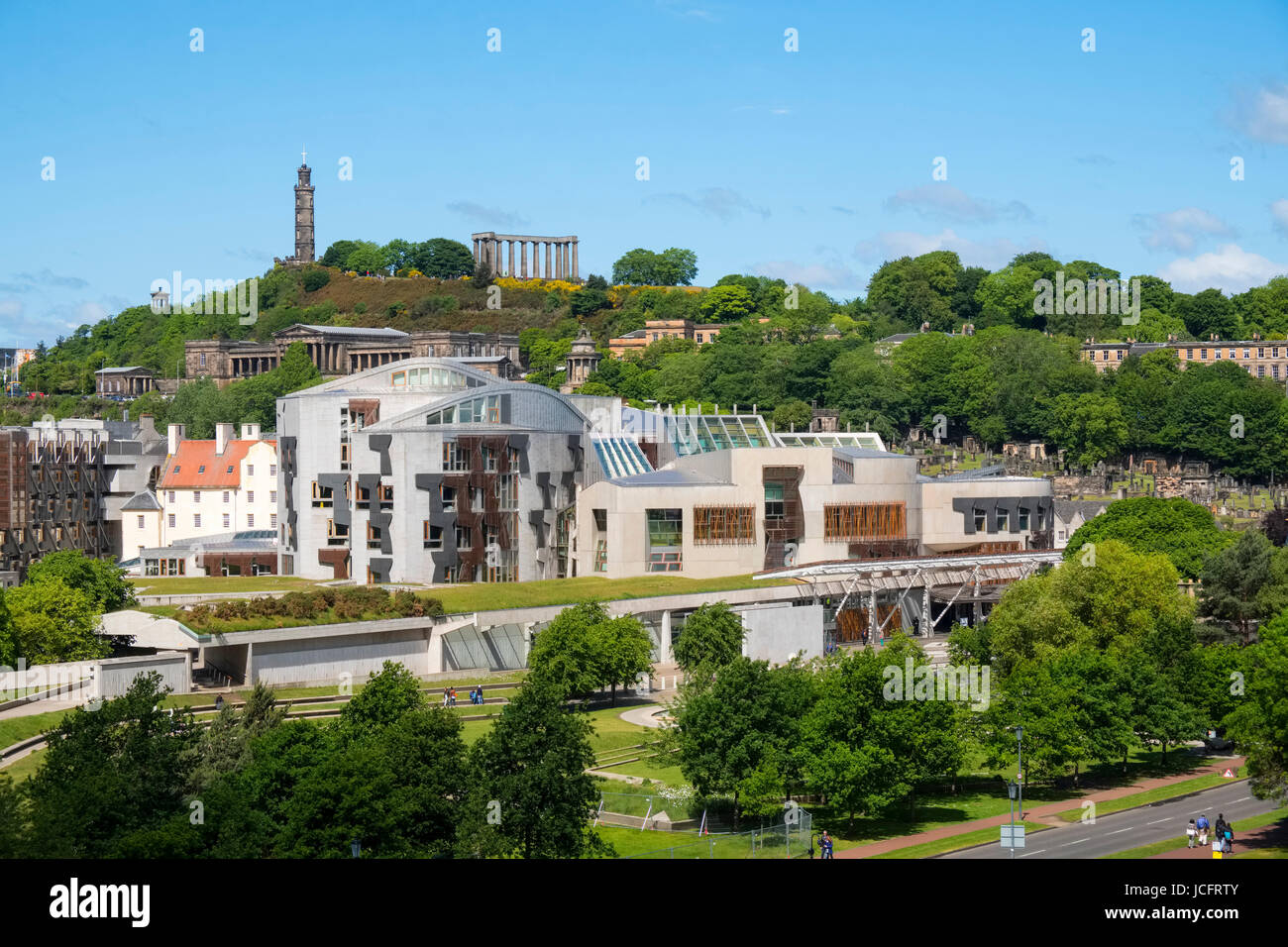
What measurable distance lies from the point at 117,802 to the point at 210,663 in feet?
95.0

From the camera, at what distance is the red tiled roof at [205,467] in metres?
114

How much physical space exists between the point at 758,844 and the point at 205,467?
3106 inches

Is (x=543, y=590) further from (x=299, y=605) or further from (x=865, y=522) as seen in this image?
(x=865, y=522)

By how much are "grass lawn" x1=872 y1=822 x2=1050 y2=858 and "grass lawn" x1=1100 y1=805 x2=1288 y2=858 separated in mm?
3448

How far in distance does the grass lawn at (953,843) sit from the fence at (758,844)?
223 centimetres

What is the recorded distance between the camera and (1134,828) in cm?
4678

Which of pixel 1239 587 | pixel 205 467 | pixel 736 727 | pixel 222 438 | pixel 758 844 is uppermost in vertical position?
pixel 222 438

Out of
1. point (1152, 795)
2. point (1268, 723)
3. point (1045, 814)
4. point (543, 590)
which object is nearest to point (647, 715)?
point (543, 590)

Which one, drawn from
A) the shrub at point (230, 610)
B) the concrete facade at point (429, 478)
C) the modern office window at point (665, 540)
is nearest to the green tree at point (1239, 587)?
the modern office window at point (665, 540)

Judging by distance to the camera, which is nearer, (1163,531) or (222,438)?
(1163,531)

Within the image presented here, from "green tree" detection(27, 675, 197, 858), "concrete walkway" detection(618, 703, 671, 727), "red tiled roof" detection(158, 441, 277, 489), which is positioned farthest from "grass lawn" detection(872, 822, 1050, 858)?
"red tiled roof" detection(158, 441, 277, 489)

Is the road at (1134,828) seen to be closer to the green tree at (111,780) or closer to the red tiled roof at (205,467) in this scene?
the green tree at (111,780)

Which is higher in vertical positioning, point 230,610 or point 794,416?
point 794,416

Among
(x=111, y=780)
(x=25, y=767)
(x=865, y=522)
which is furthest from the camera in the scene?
(x=865, y=522)
